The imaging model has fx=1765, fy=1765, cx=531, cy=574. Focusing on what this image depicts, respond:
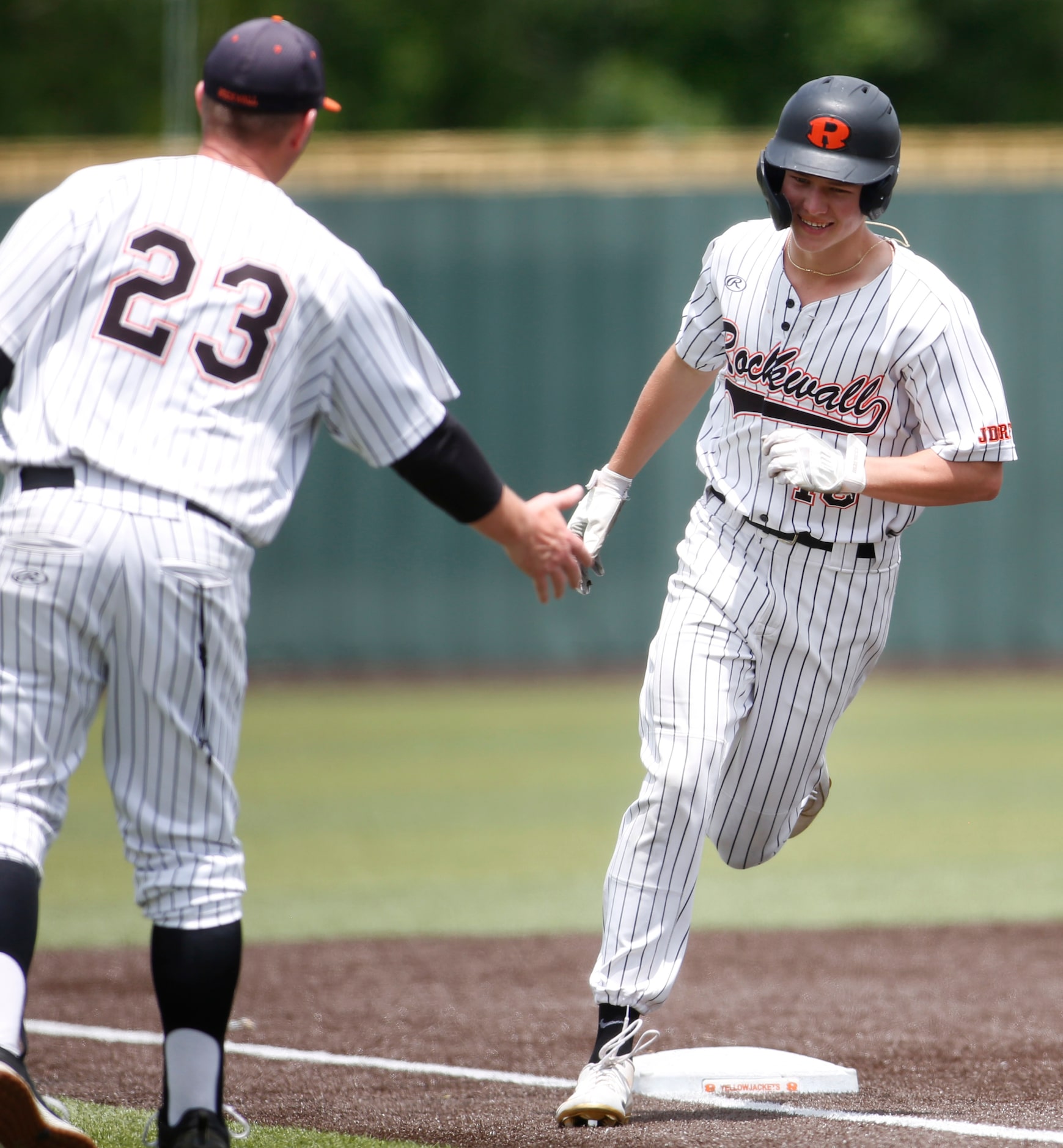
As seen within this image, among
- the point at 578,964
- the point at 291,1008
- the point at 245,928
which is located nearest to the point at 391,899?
the point at 245,928

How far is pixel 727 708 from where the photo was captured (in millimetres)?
3893

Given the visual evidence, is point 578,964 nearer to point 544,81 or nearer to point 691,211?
point 691,211

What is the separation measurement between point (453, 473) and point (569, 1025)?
217 cm

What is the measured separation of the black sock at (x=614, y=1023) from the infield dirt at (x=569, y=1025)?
0.53 ft

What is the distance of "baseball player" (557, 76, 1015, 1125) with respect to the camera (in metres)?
3.80

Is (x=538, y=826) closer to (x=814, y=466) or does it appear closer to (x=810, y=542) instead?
(x=810, y=542)

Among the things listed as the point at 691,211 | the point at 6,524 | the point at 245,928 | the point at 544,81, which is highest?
the point at 544,81

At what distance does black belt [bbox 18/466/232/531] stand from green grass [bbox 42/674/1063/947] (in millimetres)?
3563

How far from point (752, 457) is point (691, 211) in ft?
39.1

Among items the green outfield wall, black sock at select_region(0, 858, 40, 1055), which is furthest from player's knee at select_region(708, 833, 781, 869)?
the green outfield wall

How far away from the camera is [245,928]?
639cm

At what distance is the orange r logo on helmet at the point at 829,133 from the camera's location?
3861mm

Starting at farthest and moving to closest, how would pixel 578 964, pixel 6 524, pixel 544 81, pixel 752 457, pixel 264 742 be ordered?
1. pixel 544 81
2. pixel 264 742
3. pixel 578 964
4. pixel 752 457
5. pixel 6 524

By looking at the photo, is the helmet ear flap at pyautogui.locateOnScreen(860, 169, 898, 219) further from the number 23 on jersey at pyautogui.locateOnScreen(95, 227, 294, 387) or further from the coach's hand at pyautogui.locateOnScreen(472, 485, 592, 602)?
the number 23 on jersey at pyautogui.locateOnScreen(95, 227, 294, 387)
